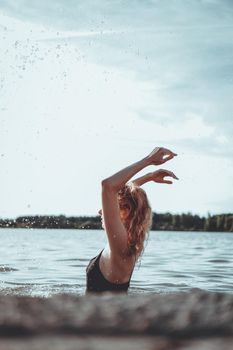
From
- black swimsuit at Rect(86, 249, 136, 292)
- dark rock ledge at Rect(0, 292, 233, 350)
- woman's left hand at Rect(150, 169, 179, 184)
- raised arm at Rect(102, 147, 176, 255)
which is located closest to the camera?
dark rock ledge at Rect(0, 292, 233, 350)

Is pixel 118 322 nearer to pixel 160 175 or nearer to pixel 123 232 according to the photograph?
pixel 123 232

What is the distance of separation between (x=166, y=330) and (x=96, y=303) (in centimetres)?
18

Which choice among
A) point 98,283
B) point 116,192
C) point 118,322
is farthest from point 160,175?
point 118,322

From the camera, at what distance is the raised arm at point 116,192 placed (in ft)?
15.0

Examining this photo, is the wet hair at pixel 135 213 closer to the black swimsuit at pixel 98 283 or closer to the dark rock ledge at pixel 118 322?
the black swimsuit at pixel 98 283

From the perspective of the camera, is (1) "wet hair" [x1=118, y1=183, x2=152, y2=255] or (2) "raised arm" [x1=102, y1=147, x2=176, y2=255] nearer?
(2) "raised arm" [x1=102, y1=147, x2=176, y2=255]

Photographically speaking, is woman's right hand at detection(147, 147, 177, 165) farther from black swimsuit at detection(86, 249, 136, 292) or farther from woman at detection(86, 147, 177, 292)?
black swimsuit at detection(86, 249, 136, 292)

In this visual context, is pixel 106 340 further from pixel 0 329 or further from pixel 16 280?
pixel 16 280

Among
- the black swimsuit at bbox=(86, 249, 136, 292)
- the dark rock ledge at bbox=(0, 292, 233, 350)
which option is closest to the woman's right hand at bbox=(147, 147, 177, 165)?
the black swimsuit at bbox=(86, 249, 136, 292)

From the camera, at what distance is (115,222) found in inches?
181

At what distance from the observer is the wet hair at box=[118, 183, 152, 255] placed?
4852 millimetres

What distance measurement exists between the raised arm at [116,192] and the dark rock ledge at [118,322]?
3.57 metres

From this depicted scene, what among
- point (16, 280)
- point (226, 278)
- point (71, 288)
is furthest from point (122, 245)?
point (226, 278)

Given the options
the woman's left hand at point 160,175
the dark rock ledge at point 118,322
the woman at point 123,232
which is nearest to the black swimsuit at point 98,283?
the woman at point 123,232
